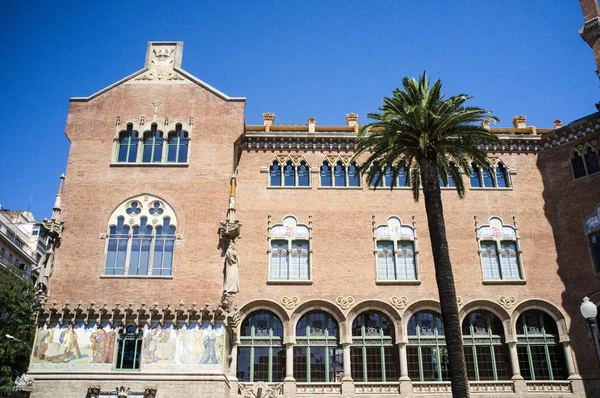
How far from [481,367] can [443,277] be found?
1073cm

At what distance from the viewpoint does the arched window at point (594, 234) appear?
32062 mm

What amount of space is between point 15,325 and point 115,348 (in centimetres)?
1979

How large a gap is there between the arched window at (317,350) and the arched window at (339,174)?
25.0ft

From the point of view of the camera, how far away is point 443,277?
23016 mm

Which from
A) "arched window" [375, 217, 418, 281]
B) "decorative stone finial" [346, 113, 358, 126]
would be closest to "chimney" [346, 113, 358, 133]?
"decorative stone finial" [346, 113, 358, 126]

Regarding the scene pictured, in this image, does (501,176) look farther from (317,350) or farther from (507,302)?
(317,350)

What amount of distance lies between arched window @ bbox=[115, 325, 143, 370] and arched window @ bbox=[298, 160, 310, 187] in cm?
1240

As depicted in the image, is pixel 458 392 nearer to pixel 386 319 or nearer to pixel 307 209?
pixel 386 319

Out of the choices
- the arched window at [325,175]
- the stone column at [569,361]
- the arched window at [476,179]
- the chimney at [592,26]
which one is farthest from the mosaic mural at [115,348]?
the chimney at [592,26]

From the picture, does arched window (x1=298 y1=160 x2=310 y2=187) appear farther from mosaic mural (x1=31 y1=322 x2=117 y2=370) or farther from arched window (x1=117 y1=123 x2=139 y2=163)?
mosaic mural (x1=31 y1=322 x2=117 y2=370)

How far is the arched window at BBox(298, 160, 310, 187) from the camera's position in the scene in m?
34.6

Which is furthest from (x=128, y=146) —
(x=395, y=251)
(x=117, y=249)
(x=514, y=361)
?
(x=514, y=361)

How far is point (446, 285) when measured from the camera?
74.9 feet

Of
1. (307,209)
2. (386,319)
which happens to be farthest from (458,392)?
(307,209)
